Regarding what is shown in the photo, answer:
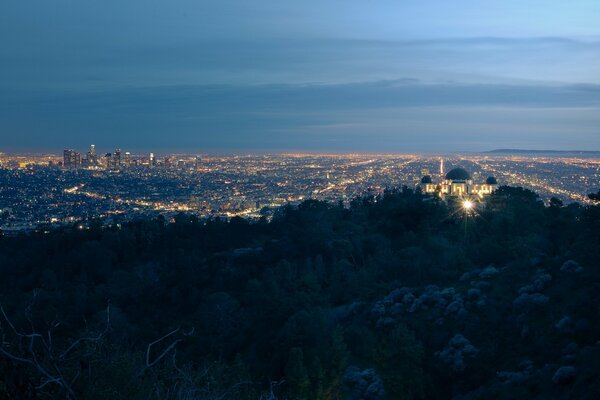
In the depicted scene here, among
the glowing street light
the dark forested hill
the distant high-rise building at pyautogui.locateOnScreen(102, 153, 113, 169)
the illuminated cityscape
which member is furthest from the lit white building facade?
the distant high-rise building at pyautogui.locateOnScreen(102, 153, 113, 169)

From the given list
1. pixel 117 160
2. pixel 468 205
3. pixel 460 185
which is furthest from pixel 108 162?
pixel 468 205

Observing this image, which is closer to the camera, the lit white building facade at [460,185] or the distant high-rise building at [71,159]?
the lit white building facade at [460,185]

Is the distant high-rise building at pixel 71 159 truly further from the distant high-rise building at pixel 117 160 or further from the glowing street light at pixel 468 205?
the glowing street light at pixel 468 205

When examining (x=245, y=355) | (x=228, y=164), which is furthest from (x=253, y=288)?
(x=228, y=164)

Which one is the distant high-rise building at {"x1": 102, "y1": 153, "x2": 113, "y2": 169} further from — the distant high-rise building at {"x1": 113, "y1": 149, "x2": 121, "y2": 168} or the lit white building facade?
the lit white building facade

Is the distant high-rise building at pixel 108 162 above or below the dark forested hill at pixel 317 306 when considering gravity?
above

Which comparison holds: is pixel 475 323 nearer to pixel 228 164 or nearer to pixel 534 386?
pixel 534 386

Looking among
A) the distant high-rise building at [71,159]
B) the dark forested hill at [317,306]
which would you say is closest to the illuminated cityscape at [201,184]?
the distant high-rise building at [71,159]

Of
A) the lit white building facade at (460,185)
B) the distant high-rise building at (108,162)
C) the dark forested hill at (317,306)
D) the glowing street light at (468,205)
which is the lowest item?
the dark forested hill at (317,306)
